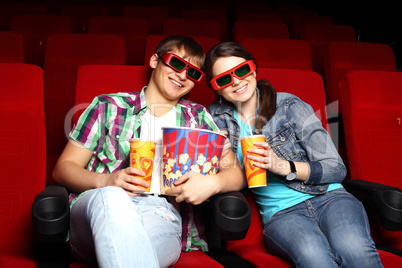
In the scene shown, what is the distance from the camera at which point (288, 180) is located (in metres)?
0.91

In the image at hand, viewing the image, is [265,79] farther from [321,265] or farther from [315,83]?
[321,265]

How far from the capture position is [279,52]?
1578mm

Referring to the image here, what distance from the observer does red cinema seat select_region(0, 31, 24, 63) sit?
1.42 metres

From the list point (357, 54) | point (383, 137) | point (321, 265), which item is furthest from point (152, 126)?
point (357, 54)

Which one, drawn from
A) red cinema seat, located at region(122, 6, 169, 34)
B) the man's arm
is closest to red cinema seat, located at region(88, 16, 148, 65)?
red cinema seat, located at region(122, 6, 169, 34)

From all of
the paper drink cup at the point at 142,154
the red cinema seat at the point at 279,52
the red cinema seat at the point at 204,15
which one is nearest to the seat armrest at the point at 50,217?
the paper drink cup at the point at 142,154

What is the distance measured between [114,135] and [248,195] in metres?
0.40

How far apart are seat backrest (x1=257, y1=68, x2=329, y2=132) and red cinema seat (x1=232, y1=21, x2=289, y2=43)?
934 millimetres

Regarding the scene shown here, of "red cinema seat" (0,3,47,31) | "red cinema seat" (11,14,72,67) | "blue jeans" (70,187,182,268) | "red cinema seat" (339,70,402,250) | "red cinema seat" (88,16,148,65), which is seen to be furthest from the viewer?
"red cinema seat" (0,3,47,31)

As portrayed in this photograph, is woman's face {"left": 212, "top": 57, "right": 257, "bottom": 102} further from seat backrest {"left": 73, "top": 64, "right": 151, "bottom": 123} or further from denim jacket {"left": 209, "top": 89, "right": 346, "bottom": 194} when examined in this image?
seat backrest {"left": 73, "top": 64, "right": 151, "bottom": 123}

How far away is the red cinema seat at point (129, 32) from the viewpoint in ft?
6.51

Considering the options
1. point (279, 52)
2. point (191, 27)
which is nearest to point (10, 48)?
point (191, 27)

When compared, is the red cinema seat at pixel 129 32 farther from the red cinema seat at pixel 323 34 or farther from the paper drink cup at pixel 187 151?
the paper drink cup at pixel 187 151

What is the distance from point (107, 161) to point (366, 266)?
0.60 m
